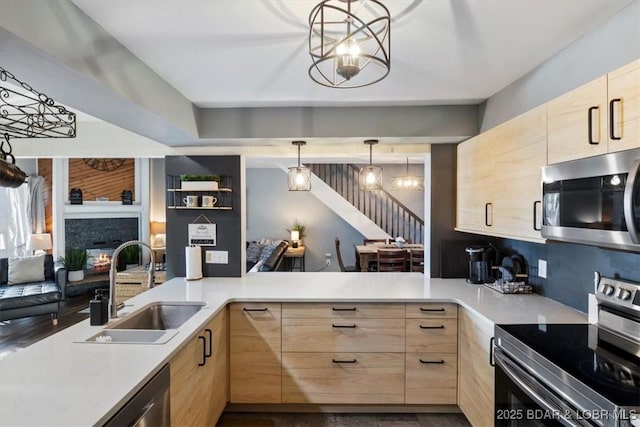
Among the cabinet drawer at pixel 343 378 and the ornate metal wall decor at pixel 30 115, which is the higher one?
the ornate metal wall decor at pixel 30 115

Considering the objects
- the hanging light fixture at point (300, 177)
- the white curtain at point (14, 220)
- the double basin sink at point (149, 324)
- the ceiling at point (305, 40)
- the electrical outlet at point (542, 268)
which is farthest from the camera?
the white curtain at point (14, 220)

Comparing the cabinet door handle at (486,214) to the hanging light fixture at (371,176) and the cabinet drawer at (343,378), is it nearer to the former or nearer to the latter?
the hanging light fixture at (371,176)

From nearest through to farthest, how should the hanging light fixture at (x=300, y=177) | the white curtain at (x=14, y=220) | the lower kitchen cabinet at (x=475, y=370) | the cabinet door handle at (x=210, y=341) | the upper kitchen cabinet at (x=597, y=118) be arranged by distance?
the upper kitchen cabinet at (x=597, y=118) < the lower kitchen cabinet at (x=475, y=370) < the cabinet door handle at (x=210, y=341) < the hanging light fixture at (x=300, y=177) < the white curtain at (x=14, y=220)

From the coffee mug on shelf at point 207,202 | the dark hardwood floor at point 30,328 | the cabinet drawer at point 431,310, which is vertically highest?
the coffee mug on shelf at point 207,202

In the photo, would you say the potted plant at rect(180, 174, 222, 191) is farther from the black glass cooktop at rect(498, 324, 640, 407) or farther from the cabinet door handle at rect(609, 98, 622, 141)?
the cabinet door handle at rect(609, 98, 622, 141)

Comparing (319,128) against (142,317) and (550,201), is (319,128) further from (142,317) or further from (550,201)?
(142,317)

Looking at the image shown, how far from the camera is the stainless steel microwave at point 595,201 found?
3.97 feet

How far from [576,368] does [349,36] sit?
147 cm

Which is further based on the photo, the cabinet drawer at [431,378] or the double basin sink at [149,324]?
the cabinet drawer at [431,378]

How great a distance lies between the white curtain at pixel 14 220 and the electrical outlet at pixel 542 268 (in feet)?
24.3

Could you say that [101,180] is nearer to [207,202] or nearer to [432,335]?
[207,202]

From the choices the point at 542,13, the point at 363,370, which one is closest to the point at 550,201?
the point at 542,13

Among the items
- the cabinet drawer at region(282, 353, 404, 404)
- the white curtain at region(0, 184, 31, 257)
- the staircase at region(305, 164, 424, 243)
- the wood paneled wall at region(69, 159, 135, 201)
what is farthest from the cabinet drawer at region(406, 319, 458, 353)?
the white curtain at region(0, 184, 31, 257)

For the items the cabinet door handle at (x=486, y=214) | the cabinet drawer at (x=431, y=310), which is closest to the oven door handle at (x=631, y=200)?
the cabinet door handle at (x=486, y=214)
